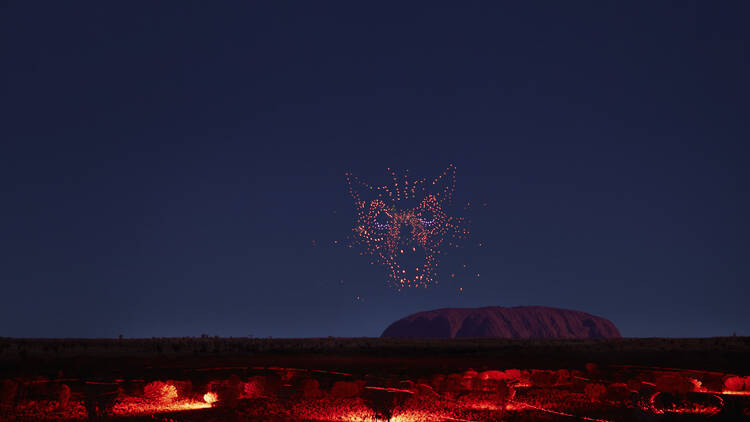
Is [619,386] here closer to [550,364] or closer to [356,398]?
[356,398]

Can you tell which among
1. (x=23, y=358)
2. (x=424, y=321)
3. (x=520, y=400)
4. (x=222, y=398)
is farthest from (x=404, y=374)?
(x=424, y=321)

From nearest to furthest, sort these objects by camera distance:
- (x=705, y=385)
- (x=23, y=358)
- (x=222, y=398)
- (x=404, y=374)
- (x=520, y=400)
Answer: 1. (x=222, y=398)
2. (x=520, y=400)
3. (x=705, y=385)
4. (x=404, y=374)
5. (x=23, y=358)

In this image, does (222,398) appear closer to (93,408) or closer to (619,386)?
(93,408)

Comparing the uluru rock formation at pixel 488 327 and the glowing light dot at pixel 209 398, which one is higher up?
the uluru rock formation at pixel 488 327

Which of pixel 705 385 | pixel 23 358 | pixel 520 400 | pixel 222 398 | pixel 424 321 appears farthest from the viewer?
pixel 424 321

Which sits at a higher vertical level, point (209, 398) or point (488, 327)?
point (488, 327)

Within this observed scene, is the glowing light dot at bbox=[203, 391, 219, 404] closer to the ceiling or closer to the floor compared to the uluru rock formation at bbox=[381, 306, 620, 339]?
closer to the floor

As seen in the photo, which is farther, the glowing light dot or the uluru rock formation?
the uluru rock formation

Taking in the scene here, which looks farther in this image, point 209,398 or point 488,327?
point 488,327

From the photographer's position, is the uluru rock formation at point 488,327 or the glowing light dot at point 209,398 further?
the uluru rock formation at point 488,327

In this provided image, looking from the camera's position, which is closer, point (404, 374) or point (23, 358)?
point (404, 374)
